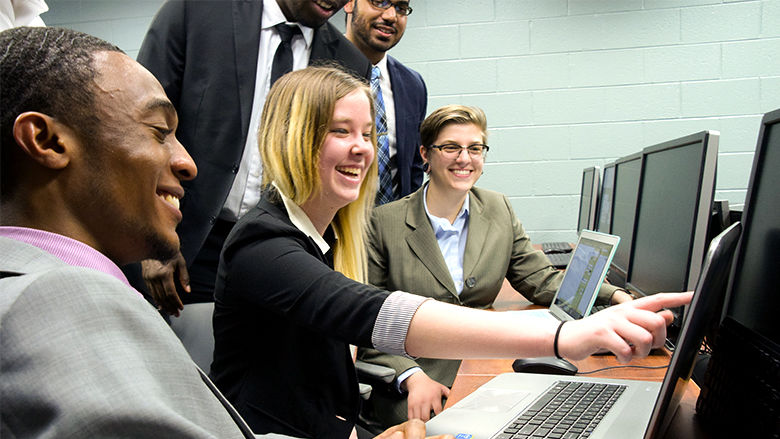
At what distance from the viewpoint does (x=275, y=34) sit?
69.3 inches

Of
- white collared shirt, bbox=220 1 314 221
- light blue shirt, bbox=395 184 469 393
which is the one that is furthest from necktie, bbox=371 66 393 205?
white collared shirt, bbox=220 1 314 221

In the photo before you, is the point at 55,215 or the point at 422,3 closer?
the point at 55,215

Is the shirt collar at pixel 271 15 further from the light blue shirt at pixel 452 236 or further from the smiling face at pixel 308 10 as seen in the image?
the light blue shirt at pixel 452 236

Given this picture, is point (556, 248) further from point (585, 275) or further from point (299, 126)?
point (299, 126)

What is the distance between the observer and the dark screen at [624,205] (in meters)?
1.77

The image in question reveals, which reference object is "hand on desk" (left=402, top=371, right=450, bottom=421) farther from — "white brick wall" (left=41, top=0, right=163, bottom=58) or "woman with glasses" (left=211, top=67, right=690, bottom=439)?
"white brick wall" (left=41, top=0, right=163, bottom=58)

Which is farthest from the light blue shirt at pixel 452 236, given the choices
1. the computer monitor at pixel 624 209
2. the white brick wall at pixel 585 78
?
the white brick wall at pixel 585 78

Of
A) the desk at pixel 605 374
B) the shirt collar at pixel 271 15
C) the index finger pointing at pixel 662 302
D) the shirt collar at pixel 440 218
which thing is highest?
the shirt collar at pixel 271 15

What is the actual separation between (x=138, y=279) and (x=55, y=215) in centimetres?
82

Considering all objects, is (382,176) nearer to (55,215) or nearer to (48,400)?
(55,215)

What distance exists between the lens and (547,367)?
1148 mm

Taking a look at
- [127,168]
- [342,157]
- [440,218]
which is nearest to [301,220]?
[342,157]

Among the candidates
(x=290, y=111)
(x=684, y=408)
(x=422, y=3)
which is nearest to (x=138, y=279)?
(x=290, y=111)

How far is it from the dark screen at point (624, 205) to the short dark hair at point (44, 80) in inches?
57.0
